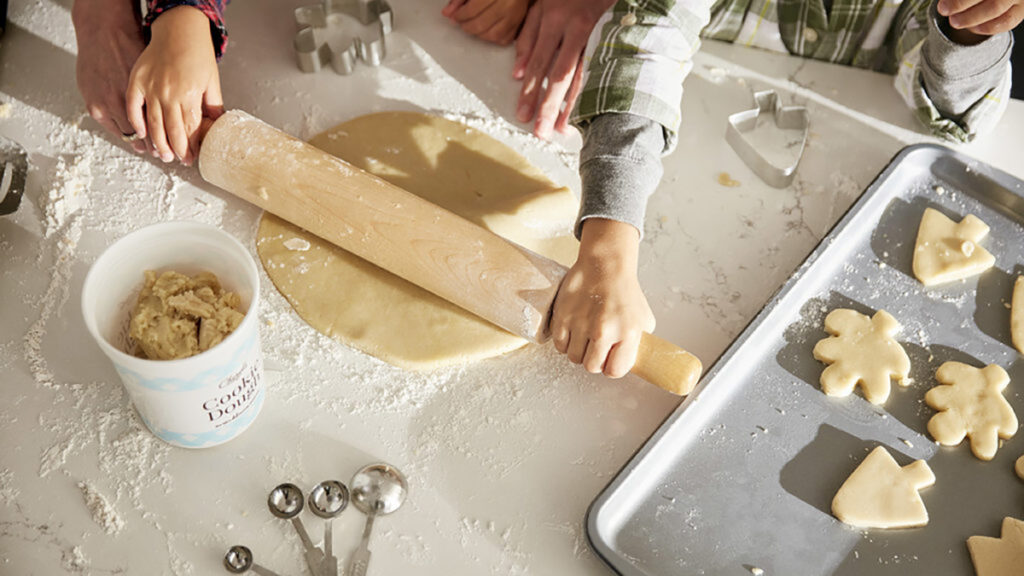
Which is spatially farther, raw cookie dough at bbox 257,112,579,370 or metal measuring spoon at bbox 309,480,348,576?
raw cookie dough at bbox 257,112,579,370

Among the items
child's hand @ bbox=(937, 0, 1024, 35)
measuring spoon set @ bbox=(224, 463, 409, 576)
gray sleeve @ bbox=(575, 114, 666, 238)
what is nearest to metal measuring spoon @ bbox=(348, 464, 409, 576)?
measuring spoon set @ bbox=(224, 463, 409, 576)

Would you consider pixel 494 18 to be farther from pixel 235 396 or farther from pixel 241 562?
pixel 241 562

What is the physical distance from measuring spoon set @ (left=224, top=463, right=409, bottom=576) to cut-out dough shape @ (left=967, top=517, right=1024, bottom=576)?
579 millimetres

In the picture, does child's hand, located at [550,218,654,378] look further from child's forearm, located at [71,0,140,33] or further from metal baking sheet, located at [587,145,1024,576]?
child's forearm, located at [71,0,140,33]

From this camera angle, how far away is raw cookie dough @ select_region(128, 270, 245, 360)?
2.56ft

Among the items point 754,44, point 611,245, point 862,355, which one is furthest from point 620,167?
point 754,44

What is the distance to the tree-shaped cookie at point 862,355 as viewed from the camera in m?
0.93

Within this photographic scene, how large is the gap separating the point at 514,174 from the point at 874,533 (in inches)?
23.6

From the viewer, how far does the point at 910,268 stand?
1.04 metres

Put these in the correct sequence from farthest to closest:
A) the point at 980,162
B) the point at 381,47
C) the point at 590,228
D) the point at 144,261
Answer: the point at 381,47, the point at 980,162, the point at 590,228, the point at 144,261

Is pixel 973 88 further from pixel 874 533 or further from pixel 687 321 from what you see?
pixel 874 533

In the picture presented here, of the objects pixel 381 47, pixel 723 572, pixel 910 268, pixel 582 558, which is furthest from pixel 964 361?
pixel 381 47

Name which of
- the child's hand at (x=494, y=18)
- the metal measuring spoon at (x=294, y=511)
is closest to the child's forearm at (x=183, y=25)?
the child's hand at (x=494, y=18)

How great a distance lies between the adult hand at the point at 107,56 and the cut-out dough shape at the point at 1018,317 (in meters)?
1.11
